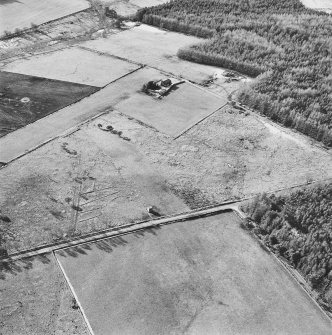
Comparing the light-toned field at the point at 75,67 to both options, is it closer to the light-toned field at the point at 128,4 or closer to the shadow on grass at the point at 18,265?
the light-toned field at the point at 128,4

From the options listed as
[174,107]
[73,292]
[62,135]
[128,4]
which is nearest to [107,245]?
[73,292]

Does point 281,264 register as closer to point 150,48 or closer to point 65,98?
point 65,98

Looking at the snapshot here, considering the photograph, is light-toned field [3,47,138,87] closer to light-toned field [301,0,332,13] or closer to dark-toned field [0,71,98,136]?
dark-toned field [0,71,98,136]

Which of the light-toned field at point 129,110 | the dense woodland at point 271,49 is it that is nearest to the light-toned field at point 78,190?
the light-toned field at point 129,110

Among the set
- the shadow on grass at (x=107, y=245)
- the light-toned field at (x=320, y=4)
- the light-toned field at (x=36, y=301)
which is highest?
the light-toned field at (x=320, y=4)

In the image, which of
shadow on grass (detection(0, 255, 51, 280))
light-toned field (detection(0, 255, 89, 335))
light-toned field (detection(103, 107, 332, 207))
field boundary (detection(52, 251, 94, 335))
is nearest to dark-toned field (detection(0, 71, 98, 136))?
light-toned field (detection(103, 107, 332, 207))
